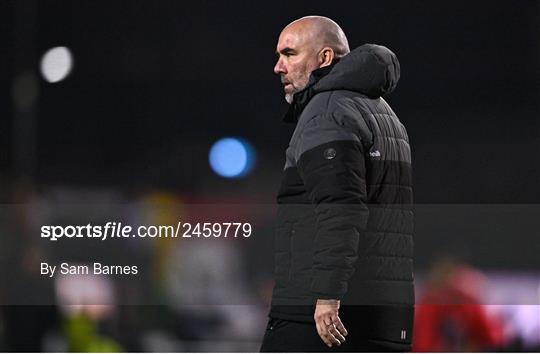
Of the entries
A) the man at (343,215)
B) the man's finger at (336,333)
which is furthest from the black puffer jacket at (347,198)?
the man's finger at (336,333)

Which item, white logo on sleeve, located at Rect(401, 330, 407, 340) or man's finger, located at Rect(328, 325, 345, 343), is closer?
man's finger, located at Rect(328, 325, 345, 343)

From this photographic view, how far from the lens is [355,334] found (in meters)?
3.77

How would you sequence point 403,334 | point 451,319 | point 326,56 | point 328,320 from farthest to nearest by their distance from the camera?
point 451,319, point 326,56, point 403,334, point 328,320

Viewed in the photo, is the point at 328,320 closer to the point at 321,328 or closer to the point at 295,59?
the point at 321,328

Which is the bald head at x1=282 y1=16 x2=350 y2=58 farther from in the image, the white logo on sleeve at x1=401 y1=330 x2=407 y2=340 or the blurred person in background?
the blurred person in background

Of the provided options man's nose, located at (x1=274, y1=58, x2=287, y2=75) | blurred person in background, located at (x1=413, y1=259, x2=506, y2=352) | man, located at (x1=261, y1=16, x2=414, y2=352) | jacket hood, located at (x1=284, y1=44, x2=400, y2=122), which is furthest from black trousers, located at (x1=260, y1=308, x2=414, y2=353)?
blurred person in background, located at (x1=413, y1=259, x2=506, y2=352)

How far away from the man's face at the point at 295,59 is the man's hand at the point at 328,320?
92cm

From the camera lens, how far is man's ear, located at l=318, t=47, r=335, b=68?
4.07 meters

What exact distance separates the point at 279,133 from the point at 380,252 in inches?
292

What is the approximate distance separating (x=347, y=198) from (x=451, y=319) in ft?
12.5

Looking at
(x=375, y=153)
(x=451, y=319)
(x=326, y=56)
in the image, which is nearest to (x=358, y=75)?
(x=326, y=56)

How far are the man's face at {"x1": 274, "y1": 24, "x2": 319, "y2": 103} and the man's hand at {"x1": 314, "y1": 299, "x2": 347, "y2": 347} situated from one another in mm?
917

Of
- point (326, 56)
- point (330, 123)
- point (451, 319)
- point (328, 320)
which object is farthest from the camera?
point (451, 319)

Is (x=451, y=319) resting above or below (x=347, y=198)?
below
